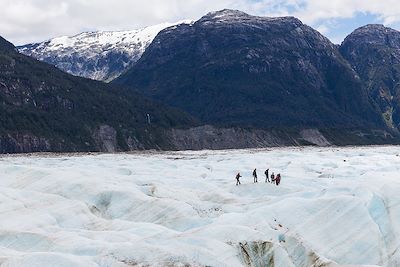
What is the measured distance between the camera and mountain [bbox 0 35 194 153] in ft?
383

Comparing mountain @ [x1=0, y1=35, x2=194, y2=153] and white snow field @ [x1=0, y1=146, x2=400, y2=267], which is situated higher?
mountain @ [x1=0, y1=35, x2=194, y2=153]

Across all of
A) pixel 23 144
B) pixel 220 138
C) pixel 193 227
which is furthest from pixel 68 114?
pixel 193 227

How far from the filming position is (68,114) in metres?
135

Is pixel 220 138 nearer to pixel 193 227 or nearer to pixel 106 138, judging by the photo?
pixel 106 138

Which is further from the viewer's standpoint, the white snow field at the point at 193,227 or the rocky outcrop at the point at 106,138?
the rocky outcrop at the point at 106,138

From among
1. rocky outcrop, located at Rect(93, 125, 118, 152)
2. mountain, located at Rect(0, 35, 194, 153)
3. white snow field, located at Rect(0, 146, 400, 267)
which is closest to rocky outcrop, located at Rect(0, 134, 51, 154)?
mountain, located at Rect(0, 35, 194, 153)

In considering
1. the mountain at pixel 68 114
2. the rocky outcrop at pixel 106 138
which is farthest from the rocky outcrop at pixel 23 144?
the rocky outcrop at pixel 106 138

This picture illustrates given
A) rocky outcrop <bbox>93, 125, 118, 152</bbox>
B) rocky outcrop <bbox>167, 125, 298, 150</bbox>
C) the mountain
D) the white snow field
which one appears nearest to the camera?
the white snow field

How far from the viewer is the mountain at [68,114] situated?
116750mm

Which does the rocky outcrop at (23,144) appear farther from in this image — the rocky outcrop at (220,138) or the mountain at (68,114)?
the rocky outcrop at (220,138)

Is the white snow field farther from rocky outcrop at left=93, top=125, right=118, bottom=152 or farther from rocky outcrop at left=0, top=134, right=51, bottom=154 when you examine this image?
rocky outcrop at left=93, top=125, right=118, bottom=152

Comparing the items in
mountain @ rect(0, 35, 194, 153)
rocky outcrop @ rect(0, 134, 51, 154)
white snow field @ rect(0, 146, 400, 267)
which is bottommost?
white snow field @ rect(0, 146, 400, 267)

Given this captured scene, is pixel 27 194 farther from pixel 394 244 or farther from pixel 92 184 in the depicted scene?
pixel 394 244

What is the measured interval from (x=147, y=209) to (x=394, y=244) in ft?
43.0
